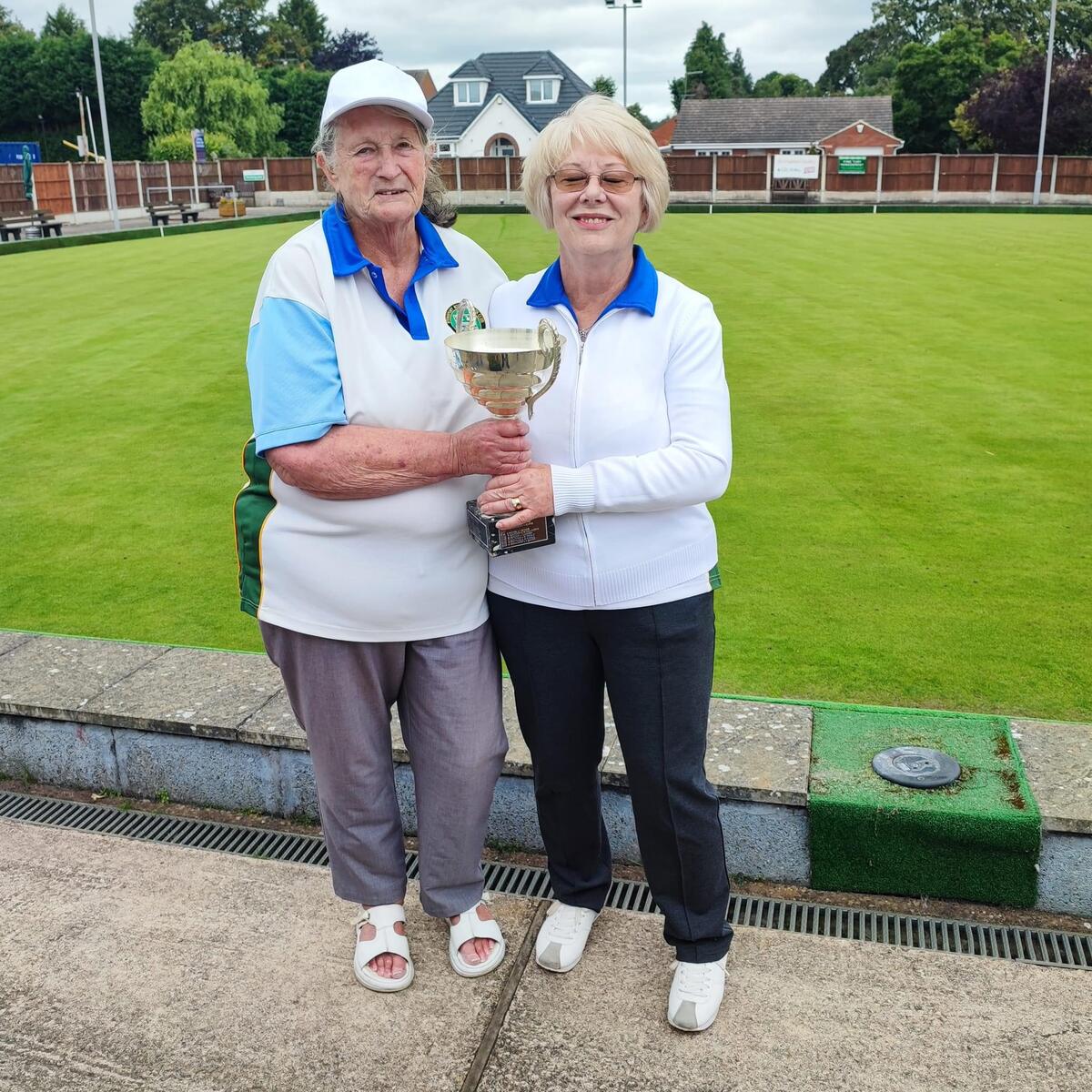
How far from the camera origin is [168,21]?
89.8 meters

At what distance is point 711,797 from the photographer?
8.09ft

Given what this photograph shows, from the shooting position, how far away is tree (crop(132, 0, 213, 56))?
88688 millimetres

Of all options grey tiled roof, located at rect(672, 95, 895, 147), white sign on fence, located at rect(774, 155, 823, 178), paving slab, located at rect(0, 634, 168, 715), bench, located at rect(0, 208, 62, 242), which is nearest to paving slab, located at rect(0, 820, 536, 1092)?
paving slab, located at rect(0, 634, 168, 715)

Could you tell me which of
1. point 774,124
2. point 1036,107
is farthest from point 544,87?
point 1036,107

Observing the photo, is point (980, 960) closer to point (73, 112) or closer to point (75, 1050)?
point (75, 1050)

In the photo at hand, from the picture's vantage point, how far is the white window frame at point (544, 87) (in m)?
63.0

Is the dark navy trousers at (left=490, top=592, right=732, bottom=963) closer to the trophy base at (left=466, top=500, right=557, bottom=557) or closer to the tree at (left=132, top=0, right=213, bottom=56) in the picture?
the trophy base at (left=466, top=500, right=557, bottom=557)

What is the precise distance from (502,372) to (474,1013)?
1.35 meters

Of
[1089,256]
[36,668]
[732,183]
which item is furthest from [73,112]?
[36,668]

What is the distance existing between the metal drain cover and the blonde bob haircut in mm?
1416

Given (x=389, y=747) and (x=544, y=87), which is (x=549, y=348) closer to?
(x=389, y=747)

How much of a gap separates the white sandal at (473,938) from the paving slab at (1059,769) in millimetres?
1252

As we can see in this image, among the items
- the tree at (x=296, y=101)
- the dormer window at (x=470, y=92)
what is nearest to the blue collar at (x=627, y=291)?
the dormer window at (x=470, y=92)

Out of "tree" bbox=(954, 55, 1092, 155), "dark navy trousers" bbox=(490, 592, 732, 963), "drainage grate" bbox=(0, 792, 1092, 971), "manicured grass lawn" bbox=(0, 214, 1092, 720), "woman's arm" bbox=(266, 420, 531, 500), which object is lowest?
"drainage grate" bbox=(0, 792, 1092, 971)
